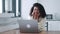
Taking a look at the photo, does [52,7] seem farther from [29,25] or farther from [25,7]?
[29,25]

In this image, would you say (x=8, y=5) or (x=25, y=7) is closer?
(x=8, y=5)

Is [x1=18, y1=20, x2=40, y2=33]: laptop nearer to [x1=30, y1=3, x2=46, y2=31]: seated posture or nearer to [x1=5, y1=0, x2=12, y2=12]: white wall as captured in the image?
[x1=30, y1=3, x2=46, y2=31]: seated posture

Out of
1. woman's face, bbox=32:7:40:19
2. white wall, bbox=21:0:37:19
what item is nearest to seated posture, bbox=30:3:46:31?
woman's face, bbox=32:7:40:19

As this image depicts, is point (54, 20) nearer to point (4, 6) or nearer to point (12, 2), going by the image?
point (12, 2)

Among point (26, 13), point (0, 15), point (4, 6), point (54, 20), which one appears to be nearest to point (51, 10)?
point (54, 20)

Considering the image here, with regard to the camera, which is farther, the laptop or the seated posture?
the seated posture

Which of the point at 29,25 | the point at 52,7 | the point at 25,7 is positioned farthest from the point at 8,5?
the point at 29,25

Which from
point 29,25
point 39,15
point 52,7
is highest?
point 52,7

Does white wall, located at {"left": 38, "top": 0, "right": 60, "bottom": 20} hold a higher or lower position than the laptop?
higher

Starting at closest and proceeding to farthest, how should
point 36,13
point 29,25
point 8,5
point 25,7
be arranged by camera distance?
point 29,25 → point 36,13 → point 8,5 → point 25,7

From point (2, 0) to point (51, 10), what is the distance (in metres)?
2.20

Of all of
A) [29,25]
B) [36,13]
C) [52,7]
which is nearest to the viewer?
[29,25]

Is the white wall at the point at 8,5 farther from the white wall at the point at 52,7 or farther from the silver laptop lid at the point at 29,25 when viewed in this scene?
the silver laptop lid at the point at 29,25

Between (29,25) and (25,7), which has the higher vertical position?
(25,7)
